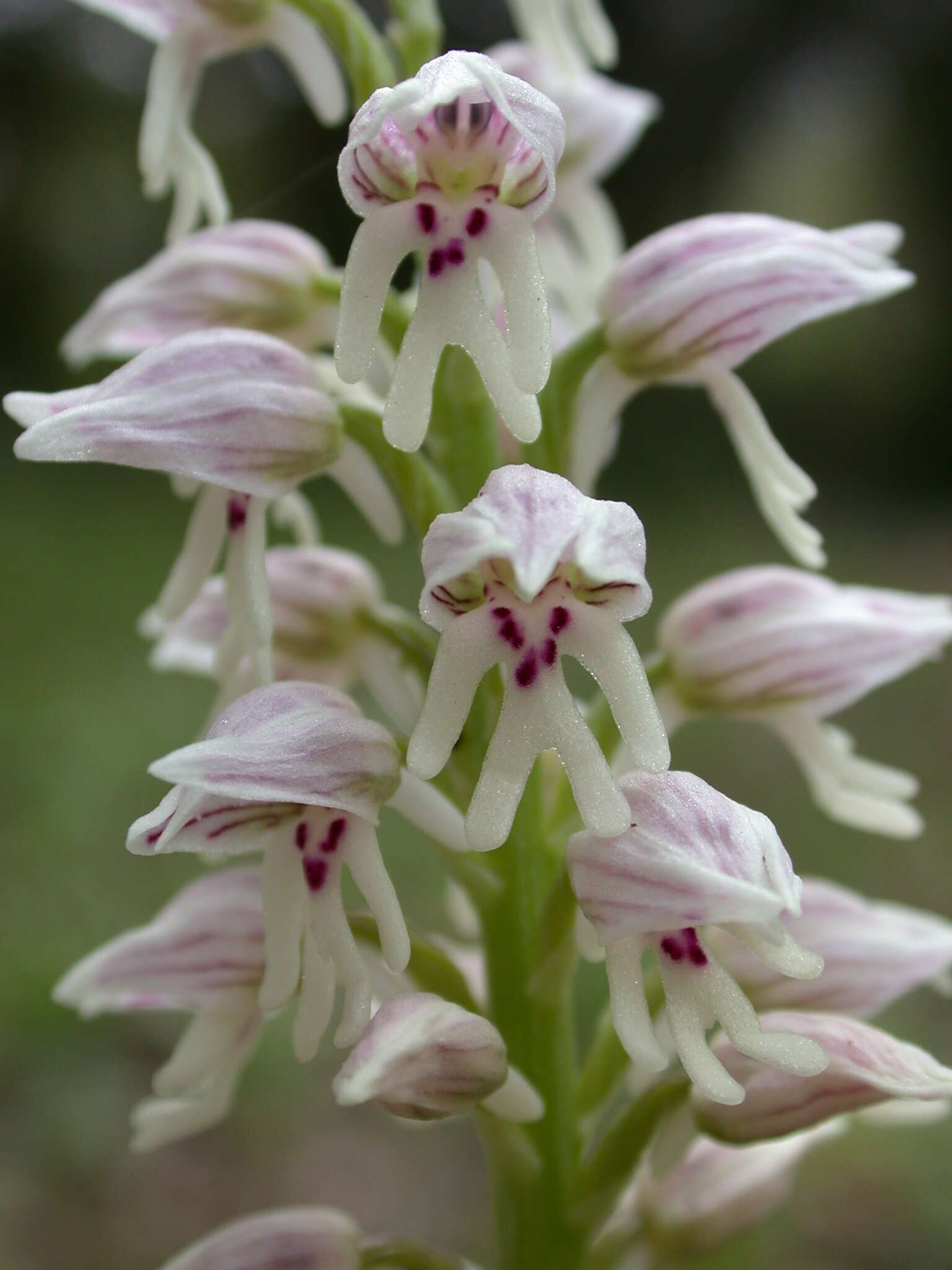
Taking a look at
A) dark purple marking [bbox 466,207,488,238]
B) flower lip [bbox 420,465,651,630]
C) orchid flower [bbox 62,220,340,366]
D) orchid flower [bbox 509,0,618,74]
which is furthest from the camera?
orchid flower [bbox 509,0,618,74]

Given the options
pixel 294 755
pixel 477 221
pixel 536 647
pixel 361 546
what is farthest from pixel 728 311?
pixel 361 546

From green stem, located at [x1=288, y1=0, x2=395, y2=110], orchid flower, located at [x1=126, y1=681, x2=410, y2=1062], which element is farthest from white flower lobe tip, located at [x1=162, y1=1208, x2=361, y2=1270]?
green stem, located at [x1=288, y1=0, x2=395, y2=110]

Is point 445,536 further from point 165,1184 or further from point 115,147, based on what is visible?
point 115,147

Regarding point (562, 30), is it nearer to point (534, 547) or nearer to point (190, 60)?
point (190, 60)

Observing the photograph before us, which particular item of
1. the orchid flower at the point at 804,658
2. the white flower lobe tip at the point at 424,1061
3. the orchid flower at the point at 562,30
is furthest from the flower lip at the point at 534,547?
the orchid flower at the point at 562,30

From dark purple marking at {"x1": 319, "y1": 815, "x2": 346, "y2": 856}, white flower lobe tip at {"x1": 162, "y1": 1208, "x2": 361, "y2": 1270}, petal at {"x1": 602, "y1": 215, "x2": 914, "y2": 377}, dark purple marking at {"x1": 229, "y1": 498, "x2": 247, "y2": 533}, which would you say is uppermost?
petal at {"x1": 602, "y1": 215, "x2": 914, "y2": 377}

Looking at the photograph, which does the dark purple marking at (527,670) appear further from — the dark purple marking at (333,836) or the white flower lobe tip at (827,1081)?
the white flower lobe tip at (827,1081)

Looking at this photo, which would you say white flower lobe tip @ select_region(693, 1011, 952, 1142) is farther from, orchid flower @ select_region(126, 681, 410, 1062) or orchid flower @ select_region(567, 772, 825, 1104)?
orchid flower @ select_region(126, 681, 410, 1062)
